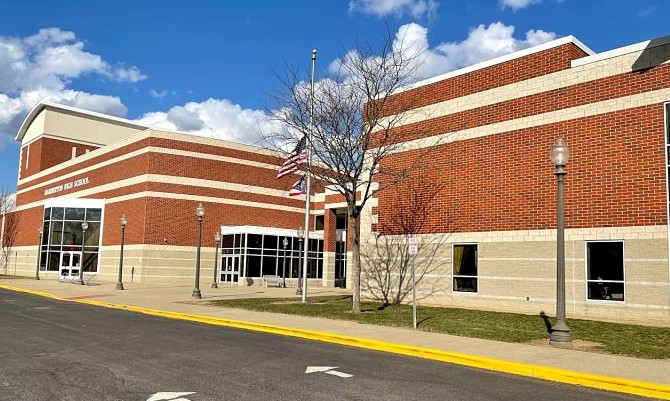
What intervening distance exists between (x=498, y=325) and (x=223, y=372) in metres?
8.93

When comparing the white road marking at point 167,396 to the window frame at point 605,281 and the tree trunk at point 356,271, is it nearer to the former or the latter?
the tree trunk at point 356,271

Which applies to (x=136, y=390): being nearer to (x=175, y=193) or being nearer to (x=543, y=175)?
(x=543, y=175)

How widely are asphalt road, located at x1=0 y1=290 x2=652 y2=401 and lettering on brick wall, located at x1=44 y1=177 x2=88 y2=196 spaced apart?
126 feet

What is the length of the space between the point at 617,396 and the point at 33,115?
64.2 metres

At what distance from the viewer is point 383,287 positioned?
933 inches

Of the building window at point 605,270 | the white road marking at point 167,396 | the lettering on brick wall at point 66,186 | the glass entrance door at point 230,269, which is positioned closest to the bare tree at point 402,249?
the building window at point 605,270

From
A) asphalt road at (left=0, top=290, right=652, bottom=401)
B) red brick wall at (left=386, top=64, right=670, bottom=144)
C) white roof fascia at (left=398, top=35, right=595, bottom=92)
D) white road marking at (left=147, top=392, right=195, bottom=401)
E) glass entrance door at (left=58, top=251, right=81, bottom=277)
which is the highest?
white roof fascia at (left=398, top=35, right=595, bottom=92)

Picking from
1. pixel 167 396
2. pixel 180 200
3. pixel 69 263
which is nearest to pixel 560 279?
pixel 167 396

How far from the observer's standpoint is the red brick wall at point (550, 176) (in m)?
16.7

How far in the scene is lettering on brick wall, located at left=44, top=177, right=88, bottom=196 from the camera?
49031mm

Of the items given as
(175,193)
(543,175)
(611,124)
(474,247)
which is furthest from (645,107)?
(175,193)

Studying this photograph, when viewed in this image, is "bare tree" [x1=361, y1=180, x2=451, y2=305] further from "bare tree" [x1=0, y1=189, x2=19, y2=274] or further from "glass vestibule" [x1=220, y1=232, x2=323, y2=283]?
"bare tree" [x1=0, y1=189, x2=19, y2=274]

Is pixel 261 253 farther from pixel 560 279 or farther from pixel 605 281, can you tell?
pixel 560 279

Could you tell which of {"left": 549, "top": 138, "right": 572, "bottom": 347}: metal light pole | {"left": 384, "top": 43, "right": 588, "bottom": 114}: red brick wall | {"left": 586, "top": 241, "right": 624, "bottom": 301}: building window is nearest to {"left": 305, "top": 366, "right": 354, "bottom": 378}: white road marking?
{"left": 549, "top": 138, "right": 572, "bottom": 347}: metal light pole
